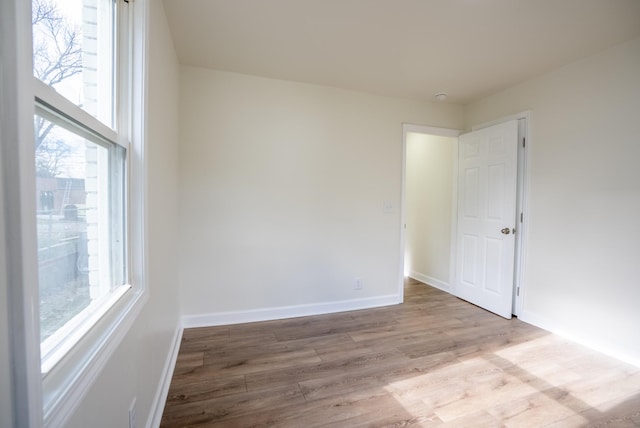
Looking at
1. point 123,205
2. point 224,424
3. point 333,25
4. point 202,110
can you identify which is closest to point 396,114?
point 333,25

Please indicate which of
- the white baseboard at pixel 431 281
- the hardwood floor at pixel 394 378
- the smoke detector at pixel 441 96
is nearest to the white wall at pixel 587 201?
the hardwood floor at pixel 394 378

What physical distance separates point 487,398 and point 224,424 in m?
1.58

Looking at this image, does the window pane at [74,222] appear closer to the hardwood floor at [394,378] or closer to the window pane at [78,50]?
the window pane at [78,50]

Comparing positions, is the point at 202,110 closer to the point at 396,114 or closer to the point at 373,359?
the point at 396,114

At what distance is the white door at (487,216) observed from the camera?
294 centimetres

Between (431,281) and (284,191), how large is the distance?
2671 millimetres

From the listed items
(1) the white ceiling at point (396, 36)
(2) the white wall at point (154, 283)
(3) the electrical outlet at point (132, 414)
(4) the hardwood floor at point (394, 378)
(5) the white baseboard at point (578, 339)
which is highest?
(1) the white ceiling at point (396, 36)

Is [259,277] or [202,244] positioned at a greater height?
[202,244]

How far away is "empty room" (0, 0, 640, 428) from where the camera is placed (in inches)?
29.4

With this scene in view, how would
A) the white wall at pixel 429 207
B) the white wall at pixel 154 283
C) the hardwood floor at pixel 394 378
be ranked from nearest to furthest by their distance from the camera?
the white wall at pixel 154 283 → the hardwood floor at pixel 394 378 → the white wall at pixel 429 207

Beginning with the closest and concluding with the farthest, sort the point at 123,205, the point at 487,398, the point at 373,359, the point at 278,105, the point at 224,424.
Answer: the point at 123,205, the point at 224,424, the point at 487,398, the point at 373,359, the point at 278,105

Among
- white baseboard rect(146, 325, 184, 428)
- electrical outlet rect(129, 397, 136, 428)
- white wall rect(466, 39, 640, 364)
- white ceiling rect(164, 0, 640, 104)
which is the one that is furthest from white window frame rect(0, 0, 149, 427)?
white wall rect(466, 39, 640, 364)

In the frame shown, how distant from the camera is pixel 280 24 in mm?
1992

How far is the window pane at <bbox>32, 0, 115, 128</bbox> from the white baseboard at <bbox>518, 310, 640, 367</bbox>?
12.0 feet
